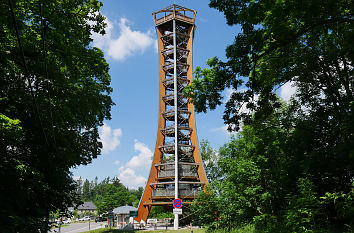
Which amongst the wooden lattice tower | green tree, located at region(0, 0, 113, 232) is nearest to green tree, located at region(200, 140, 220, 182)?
the wooden lattice tower

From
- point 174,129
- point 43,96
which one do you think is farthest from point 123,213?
point 43,96

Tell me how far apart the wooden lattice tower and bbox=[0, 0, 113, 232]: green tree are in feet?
63.3

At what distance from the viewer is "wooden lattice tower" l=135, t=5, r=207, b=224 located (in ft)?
97.1

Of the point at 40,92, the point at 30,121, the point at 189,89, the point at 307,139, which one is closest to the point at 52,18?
the point at 40,92

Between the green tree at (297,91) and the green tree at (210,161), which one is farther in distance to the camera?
the green tree at (210,161)

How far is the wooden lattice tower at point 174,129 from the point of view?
97.1 ft

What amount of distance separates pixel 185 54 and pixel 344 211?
29957mm

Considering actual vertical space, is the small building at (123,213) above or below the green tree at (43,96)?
below

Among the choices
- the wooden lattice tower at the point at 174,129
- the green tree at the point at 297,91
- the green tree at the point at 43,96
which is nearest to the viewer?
the green tree at the point at 297,91

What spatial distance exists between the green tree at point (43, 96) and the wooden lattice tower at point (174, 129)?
19300mm

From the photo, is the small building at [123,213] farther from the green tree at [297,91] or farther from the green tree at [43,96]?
the green tree at [43,96]

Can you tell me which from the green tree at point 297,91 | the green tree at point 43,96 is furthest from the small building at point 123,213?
the green tree at point 43,96

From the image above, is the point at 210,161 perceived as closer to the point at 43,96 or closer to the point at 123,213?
the point at 123,213

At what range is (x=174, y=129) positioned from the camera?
102ft
